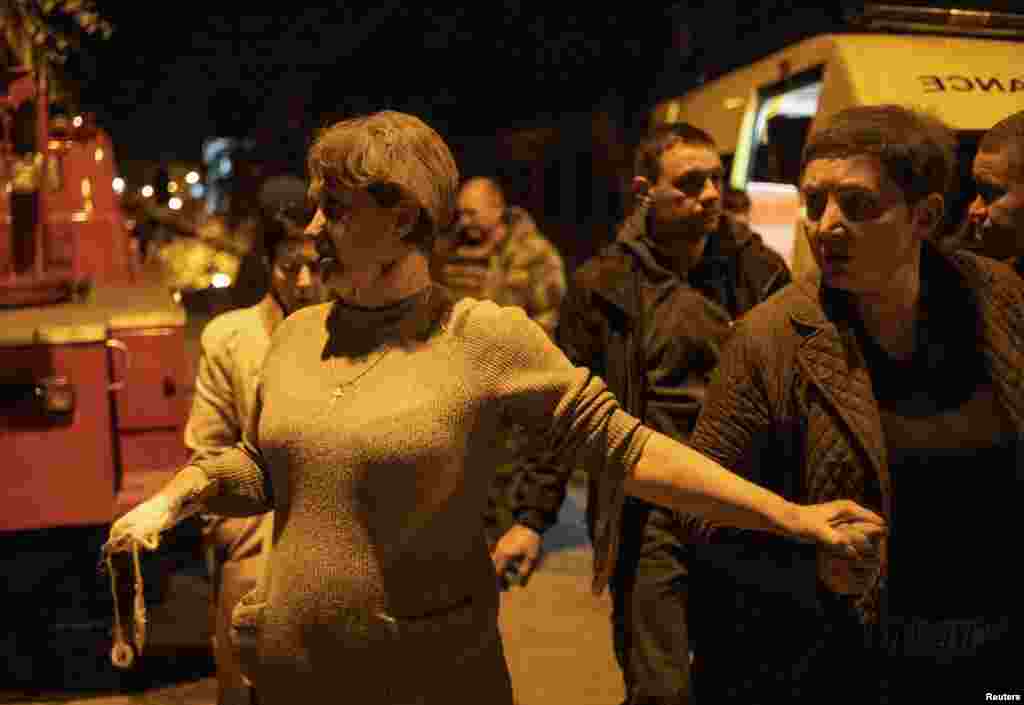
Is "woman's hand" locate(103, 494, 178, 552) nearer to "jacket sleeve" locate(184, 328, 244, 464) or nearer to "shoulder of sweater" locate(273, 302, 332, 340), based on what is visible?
"shoulder of sweater" locate(273, 302, 332, 340)

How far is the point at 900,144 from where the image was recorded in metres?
2.92

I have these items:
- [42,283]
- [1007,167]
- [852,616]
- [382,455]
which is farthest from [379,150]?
[42,283]

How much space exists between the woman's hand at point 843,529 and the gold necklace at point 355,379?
33.7 inches

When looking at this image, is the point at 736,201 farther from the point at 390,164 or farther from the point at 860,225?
the point at 390,164

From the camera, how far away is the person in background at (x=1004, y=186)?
3670 millimetres

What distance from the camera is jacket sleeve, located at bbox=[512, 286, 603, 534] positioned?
4.61m

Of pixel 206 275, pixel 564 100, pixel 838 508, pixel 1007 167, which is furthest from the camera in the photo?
pixel 564 100

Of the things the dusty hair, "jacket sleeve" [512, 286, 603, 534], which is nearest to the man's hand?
"jacket sleeve" [512, 286, 603, 534]

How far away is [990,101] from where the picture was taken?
17.7 ft

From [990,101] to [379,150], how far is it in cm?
334

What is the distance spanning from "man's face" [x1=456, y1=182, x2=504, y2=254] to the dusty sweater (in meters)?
6.49

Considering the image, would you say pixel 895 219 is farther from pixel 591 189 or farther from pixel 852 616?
pixel 591 189

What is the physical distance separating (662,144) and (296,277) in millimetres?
1402

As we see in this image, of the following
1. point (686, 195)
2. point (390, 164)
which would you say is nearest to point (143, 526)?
point (390, 164)
